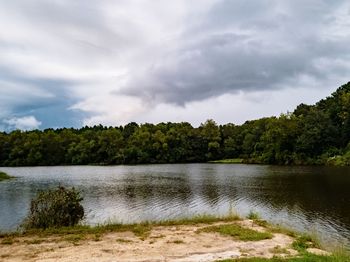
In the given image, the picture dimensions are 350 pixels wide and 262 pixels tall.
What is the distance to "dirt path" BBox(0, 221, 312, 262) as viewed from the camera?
1411 centimetres

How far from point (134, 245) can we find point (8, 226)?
14981 mm

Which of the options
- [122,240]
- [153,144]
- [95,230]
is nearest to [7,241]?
[95,230]

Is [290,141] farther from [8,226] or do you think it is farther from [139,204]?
[8,226]

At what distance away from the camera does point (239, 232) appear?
18.2 meters

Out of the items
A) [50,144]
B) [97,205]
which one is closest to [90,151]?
[50,144]

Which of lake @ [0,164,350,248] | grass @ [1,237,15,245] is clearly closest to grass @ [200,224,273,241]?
lake @ [0,164,350,248]

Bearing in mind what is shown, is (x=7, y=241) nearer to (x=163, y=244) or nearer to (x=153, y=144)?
(x=163, y=244)

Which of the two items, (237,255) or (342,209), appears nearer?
(237,255)

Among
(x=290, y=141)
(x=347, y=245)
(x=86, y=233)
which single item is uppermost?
(x=290, y=141)

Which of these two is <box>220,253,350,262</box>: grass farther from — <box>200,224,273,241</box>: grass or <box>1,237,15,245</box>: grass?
<box>1,237,15,245</box>: grass

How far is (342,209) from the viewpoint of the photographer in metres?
31.2

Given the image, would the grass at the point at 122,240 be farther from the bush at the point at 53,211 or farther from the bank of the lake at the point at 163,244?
the bush at the point at 53,211

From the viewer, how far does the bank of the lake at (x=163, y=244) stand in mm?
14133

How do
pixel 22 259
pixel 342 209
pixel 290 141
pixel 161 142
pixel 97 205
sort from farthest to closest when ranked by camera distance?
1. pixel 161 142
2. pixel 290 141
3. pixel 97 205
4. pixel 342 209
5. pixel 22 259
